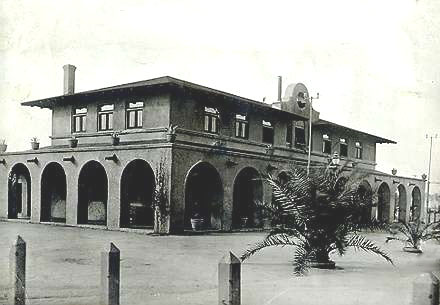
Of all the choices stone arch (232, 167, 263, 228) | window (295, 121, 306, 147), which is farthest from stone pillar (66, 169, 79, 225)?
window (295, 121, 306, 147)

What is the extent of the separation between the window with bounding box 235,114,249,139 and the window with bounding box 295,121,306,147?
621 centimetres

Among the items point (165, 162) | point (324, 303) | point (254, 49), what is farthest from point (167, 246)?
point (324, 303)

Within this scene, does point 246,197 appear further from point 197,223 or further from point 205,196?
point 197,223

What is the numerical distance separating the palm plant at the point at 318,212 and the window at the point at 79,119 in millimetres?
16791

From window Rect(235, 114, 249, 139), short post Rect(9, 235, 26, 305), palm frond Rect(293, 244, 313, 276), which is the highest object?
window Rect(235, 114, 249, 139)

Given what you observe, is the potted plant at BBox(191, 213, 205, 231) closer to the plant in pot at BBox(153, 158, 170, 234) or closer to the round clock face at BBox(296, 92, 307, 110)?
the plant in pot at BBox(153, 158, 170, 234)

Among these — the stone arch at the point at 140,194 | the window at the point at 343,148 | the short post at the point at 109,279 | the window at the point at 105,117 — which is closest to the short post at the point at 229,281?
the short post at the point at 109,279

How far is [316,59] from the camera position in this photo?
1355 centimetres

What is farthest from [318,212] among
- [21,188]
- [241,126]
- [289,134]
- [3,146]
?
[21,188]

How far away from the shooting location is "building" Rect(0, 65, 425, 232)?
22.8 meters

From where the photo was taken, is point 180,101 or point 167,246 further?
point 180,101

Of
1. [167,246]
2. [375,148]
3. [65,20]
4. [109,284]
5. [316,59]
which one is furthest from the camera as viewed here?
[375,148]

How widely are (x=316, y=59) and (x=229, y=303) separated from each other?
Result: 29.3 ft

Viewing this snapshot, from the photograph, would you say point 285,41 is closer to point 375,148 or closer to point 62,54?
point 62,54
